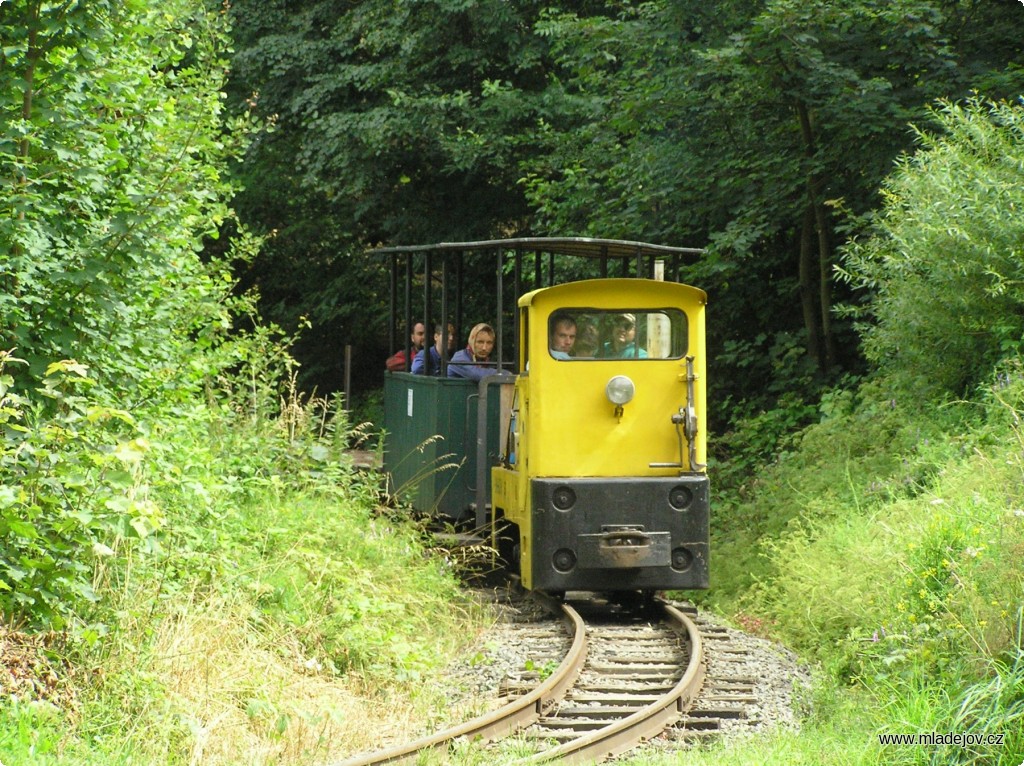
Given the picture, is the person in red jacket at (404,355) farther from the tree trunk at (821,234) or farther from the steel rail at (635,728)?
the steel rail at (635,728)

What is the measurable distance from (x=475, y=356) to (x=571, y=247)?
1.38 meters

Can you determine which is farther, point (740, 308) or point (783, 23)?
point (740, 308)

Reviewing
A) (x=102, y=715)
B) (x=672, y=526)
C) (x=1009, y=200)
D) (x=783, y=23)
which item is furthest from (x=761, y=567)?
(x=102, y=715)

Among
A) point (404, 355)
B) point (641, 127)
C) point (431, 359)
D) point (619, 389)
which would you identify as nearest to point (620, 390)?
point (619, 389)

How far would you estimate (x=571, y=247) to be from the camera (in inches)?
496

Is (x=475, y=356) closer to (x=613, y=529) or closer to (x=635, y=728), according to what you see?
(x=613, y=529)

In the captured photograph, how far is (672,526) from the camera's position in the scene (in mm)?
10477

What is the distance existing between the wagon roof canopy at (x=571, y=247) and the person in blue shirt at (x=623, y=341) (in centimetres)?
142

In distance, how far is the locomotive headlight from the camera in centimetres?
1038

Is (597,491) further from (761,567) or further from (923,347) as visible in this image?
(923,347)

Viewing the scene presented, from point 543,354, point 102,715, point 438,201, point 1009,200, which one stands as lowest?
point 102,715

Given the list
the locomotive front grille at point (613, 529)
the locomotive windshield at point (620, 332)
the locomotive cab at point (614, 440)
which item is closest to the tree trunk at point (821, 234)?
the locomotive windshield at point (620, 332)

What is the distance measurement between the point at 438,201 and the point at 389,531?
14.8 metres

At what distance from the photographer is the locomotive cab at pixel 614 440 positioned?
10297mm
